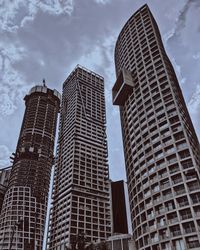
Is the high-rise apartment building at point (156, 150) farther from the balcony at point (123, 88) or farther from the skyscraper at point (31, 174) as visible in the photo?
the skyscraper at point (31, 174)

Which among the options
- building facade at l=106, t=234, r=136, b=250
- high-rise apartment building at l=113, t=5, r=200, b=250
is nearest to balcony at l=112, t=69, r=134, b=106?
high-rise apartment building at l=113, t=5, r=200, b=250

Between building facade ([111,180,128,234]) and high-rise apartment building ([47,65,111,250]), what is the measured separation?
512 cm

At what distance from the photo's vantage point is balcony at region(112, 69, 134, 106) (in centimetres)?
9319

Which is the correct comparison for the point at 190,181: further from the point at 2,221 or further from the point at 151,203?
the point at 2,221

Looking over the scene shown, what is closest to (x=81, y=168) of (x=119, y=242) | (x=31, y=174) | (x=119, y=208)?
(x=119, y=208)

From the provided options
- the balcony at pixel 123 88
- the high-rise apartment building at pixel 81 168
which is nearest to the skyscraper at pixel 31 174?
the high-rise apartment building at pixel 81 168

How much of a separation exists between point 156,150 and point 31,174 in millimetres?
88514

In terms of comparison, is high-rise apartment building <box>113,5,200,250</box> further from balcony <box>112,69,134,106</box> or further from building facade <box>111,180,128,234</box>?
building facade <box>111,180,128,234</box>

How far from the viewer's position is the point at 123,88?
3733 inches

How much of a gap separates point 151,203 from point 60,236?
5354cm

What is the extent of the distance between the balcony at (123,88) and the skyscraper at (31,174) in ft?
150

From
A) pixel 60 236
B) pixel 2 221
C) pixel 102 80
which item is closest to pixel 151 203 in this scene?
pixel 60 236

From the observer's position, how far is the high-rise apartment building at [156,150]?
5588 centimetres

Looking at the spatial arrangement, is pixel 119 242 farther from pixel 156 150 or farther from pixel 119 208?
pixel 119 208
